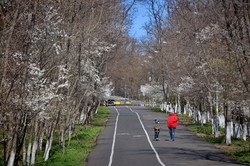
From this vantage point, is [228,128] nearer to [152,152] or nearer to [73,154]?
[152,152]

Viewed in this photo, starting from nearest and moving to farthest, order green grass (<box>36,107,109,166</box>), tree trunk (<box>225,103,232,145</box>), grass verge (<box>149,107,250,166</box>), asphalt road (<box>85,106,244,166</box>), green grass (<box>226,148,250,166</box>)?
asphalt road (<box>85,106,244,166</box>) < green grass (<box>226,148,250,166</box>) < green grass (<box>36,107,109,166</box>) < grass verge (<box>149,107,250,166</box>) < tree trunk (<box>225,103,232,145</box>)

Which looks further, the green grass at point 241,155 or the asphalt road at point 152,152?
the green grass at point 241,155

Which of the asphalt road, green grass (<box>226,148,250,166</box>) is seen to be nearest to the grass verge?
green grass (<box>226,148,250,166</box>)

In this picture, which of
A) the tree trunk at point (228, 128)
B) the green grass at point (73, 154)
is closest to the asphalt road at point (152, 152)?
the green grass at point (73, 154)

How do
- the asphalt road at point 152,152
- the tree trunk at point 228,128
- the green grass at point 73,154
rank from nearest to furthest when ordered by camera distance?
the asphalt road at point 152,152
the green grass at point 73,154
the tree trunk at point 228,128

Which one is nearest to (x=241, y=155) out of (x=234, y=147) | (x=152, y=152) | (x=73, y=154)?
(x=152, y=152)

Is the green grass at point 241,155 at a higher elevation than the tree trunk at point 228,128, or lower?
lower

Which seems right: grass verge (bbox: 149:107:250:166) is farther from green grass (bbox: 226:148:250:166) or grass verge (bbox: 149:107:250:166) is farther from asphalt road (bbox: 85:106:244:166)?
asphalt road (bbox: 85:106:244:166)

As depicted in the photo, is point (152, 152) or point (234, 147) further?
point (234, 147)

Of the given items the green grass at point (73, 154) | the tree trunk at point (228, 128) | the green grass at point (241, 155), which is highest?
the tree trunk at point (228, 128)

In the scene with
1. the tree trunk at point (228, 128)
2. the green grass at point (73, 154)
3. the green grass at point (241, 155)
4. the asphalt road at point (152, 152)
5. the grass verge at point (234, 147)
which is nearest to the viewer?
the asphalt road at point (152, 152)

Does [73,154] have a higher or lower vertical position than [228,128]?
lower

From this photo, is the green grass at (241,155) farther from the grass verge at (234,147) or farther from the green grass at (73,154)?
the green grass at (73,154)

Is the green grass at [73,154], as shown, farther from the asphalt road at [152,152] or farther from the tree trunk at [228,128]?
the tree trunk at [228,128]
